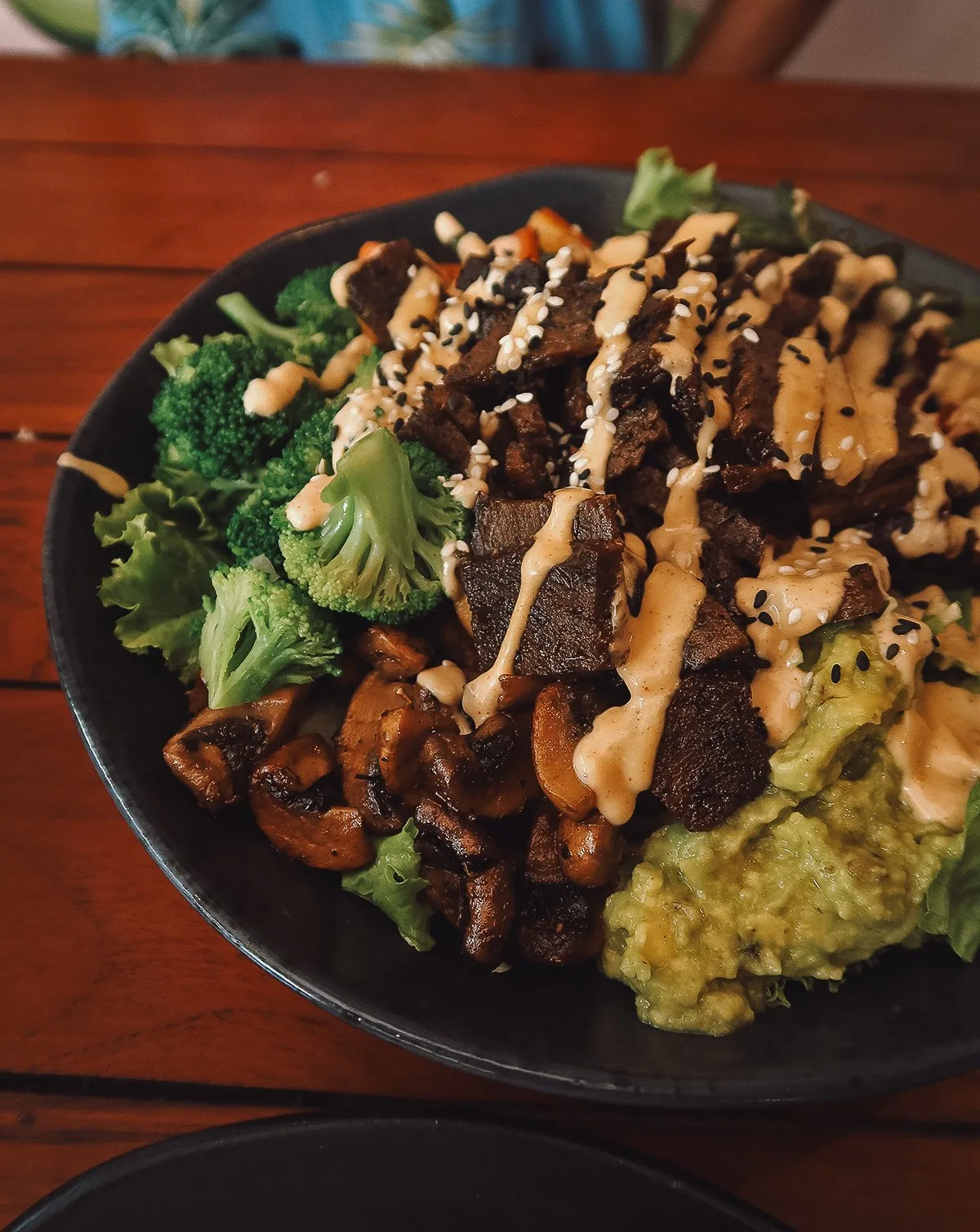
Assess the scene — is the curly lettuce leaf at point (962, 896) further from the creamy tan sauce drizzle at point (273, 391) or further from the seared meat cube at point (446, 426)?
the creamy tan sauce drizzle at point (273, 391)

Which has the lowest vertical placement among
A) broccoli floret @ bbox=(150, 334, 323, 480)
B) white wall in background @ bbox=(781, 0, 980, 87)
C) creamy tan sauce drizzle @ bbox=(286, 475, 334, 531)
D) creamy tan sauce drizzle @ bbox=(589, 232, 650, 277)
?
creamy tan sauce drizzle @ bbox=(286, 475, 334, 531)

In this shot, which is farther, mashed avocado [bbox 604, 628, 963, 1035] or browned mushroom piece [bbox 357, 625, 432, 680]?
browned mushroom piece [bbox 357, 625, 432, 680]

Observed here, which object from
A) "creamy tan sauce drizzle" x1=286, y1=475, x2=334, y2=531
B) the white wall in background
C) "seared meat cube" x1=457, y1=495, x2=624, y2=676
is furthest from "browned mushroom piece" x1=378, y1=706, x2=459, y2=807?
the white wall in background

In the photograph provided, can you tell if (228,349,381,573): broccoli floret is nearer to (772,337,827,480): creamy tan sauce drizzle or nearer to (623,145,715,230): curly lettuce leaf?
(772,337,827,480): creamy tan sauce drizzle

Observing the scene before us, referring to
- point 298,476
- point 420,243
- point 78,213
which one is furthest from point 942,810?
point 78,213

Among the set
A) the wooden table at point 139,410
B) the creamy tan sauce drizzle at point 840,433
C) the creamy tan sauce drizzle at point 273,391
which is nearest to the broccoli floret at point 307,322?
the creamy tan sauce drizzle at point 273,391

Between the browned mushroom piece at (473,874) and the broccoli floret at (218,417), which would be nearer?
the browned mushroom piece at (473,874)
